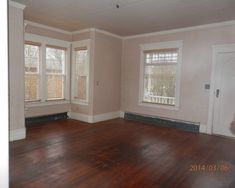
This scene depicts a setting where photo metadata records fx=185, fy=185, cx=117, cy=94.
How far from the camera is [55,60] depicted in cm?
545

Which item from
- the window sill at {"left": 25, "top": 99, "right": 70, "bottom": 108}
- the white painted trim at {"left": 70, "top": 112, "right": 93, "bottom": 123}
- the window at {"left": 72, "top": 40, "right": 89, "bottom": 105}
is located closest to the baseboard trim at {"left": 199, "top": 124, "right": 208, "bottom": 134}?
the white painted trim at {"left": 70, "top": 112, "right": 93, "bottom": 123}

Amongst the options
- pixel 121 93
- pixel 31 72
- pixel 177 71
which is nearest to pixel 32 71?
pixel 31 72

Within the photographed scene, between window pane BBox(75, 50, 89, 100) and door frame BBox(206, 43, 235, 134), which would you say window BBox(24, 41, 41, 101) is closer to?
window pane BBox(75, 50, 89, 100)

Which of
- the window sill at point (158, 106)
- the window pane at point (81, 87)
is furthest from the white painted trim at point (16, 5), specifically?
the window sill at point (158, 106)

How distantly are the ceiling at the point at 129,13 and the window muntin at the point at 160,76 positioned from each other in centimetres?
77

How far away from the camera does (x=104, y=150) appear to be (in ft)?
11.1

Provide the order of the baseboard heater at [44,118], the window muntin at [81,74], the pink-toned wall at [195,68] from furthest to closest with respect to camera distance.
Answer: the window muntin at [81,74], the baseboard heater at [44,118], the pink-toned wall at [195,68]

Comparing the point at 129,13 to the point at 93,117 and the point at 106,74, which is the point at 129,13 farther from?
the point at 93,117

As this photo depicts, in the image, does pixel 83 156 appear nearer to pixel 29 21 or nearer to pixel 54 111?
pixel 54 111

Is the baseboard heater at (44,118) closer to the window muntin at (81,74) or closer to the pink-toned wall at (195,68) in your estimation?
the window muntin at (81,74)

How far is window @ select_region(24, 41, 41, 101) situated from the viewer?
4805 mm

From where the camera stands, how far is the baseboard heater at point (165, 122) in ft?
15.9

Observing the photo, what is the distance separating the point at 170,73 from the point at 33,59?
3777 millimetres

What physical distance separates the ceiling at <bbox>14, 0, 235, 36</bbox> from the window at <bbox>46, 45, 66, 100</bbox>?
766mm
